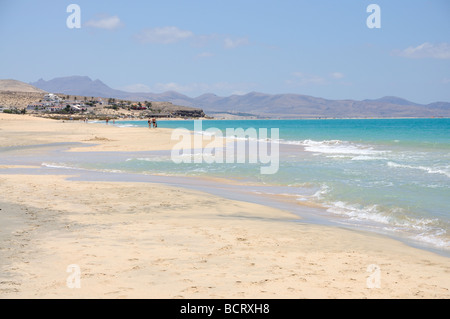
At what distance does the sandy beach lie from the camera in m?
5.36

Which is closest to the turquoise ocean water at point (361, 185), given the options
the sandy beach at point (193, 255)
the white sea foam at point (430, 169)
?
the white sea foam at point (430, 169)

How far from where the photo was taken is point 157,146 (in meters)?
32.3

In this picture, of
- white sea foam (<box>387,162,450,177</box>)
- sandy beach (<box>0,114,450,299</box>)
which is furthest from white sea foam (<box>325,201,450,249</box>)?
white sea foam (<box>387,162,450,177</box>)

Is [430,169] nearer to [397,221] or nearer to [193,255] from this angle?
[397,221]

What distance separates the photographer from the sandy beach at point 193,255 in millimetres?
5359

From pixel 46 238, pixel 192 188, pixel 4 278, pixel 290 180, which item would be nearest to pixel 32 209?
pixel 46 238

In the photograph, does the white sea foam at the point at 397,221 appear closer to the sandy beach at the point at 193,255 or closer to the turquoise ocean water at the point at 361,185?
the turquoise ocean water at the point at 361,185

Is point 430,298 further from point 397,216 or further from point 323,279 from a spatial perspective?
point 397,216

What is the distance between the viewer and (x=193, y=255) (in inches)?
266

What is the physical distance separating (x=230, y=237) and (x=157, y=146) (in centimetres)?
2496

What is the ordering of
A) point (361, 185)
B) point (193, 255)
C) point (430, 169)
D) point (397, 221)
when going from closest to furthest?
point (193, 255) → point (397, 221) → point (361, 185) → point (430, 169)

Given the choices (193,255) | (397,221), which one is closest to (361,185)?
(397,221)

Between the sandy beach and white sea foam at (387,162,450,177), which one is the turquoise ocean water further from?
the sandy beach

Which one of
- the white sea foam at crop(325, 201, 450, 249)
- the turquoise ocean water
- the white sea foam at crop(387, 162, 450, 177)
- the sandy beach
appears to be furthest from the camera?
the white sea foam at crop(387, 162, 450, 177)
